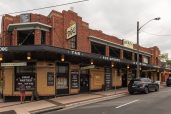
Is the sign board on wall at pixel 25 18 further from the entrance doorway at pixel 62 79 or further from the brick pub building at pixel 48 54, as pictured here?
the entrance doorway at pixel 62 79

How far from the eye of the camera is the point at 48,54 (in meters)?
26.0

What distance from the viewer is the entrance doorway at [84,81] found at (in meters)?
33.3

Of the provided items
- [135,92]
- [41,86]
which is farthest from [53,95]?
[135,92]

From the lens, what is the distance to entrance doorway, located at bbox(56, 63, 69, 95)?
29656mm

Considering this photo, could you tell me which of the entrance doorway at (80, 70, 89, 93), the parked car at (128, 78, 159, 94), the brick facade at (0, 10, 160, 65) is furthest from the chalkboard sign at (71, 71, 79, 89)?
the parked car at (128, 78, 159, 94)

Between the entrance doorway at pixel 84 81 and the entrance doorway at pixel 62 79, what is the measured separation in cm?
276

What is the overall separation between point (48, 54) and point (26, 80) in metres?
3.56

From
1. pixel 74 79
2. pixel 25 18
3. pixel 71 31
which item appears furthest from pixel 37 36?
pixel 74 79

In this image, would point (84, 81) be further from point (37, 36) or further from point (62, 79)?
point (37, 36)

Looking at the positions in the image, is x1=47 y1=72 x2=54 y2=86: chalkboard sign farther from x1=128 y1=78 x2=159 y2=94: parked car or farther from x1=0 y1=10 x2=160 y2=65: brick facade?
x1=128 y1=78 x2=159 y2=94: parked car

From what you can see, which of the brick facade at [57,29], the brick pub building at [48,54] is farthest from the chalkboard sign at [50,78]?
the brick facade at [57,29]

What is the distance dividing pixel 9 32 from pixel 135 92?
13.3 metres

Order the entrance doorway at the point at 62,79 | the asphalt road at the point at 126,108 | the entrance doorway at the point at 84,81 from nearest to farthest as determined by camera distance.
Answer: the asphalt road at the point at 126,108 < the entrance doorway at the point at 62,79 < the entrance doorway at the point at 84,81

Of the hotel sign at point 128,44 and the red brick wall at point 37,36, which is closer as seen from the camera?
the red brick wall at point 37,36
